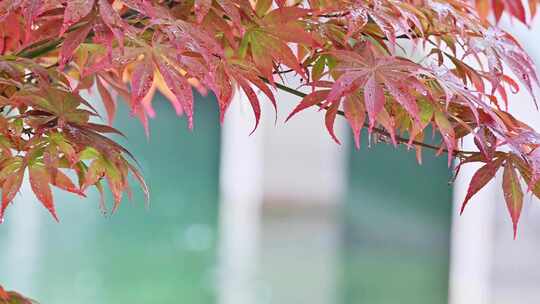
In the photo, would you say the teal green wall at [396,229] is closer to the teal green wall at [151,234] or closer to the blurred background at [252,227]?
the blurred background at [252,227]

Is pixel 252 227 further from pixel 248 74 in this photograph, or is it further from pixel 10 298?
pixel 248 74

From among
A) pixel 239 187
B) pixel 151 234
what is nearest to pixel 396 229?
pixel 239 187

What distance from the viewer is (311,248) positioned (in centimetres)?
548

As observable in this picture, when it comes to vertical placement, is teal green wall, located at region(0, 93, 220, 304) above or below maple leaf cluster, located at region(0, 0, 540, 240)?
below

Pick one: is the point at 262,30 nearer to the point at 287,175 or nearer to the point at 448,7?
the point at 448,7

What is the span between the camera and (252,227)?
5562 mm

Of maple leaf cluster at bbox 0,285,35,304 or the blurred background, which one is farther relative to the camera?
the blurred background

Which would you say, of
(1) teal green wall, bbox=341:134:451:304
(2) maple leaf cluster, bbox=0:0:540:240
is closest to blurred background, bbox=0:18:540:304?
(1) teal green wall, bbox=341:134:451:304

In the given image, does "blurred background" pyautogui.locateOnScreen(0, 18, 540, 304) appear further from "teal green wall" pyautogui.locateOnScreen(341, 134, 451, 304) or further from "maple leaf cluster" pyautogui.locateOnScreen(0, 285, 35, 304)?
"maple leaf cluster" pyautogui.locateOnScreen(0, 285, 35, 304)

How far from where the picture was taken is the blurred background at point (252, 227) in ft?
15.8

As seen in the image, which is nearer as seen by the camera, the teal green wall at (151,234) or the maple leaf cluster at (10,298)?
the maple leaf cluster at (10,298)

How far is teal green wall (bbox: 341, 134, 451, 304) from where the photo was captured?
473 cm

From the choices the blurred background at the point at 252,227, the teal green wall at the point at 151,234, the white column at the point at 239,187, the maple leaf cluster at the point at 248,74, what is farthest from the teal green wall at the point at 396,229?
the maple leaf cluster at the point at 248,74

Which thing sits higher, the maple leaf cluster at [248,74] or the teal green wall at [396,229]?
the maple leaf cluster at [248,74]
